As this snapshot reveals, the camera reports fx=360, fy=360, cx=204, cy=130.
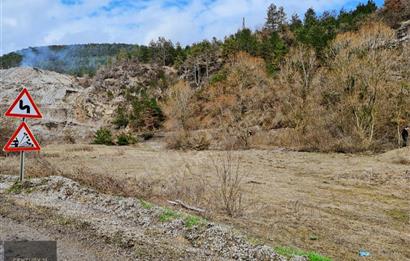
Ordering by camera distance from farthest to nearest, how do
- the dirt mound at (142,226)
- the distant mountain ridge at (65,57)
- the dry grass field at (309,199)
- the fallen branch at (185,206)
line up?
the distant mountain ridge at (65,57) < the fallen branch at (185,206) < the dry grass field at (309,199) < the dirt mound at (142,226)

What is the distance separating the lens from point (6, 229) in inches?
208

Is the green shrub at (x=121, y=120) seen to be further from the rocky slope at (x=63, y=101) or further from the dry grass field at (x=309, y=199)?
the dry grass field at (x=309, y=199)

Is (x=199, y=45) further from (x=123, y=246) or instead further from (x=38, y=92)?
(x=123, y=246)

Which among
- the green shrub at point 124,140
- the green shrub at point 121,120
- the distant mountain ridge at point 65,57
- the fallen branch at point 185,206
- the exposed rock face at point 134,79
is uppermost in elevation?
the distant mountain ridge at point 65,57

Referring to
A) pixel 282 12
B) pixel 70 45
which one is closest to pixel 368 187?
pixel 282 12

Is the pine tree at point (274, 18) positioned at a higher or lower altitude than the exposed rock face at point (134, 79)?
higher

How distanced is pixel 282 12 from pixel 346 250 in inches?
2719

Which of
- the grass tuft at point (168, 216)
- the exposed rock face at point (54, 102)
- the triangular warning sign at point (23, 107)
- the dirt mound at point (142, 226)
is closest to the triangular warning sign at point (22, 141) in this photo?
the triangular warning sign at point (23, 107)

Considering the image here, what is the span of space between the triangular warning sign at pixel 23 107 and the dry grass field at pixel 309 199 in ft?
6.14

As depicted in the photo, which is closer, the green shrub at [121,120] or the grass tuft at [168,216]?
the grass tuft at [168,216]

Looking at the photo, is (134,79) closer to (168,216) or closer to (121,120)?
(121,120)

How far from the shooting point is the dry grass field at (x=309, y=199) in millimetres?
6238

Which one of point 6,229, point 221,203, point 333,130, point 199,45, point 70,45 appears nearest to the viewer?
point 6,229

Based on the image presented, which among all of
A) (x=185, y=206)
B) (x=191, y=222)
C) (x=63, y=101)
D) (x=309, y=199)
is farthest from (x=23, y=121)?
(x=63, y=101)
